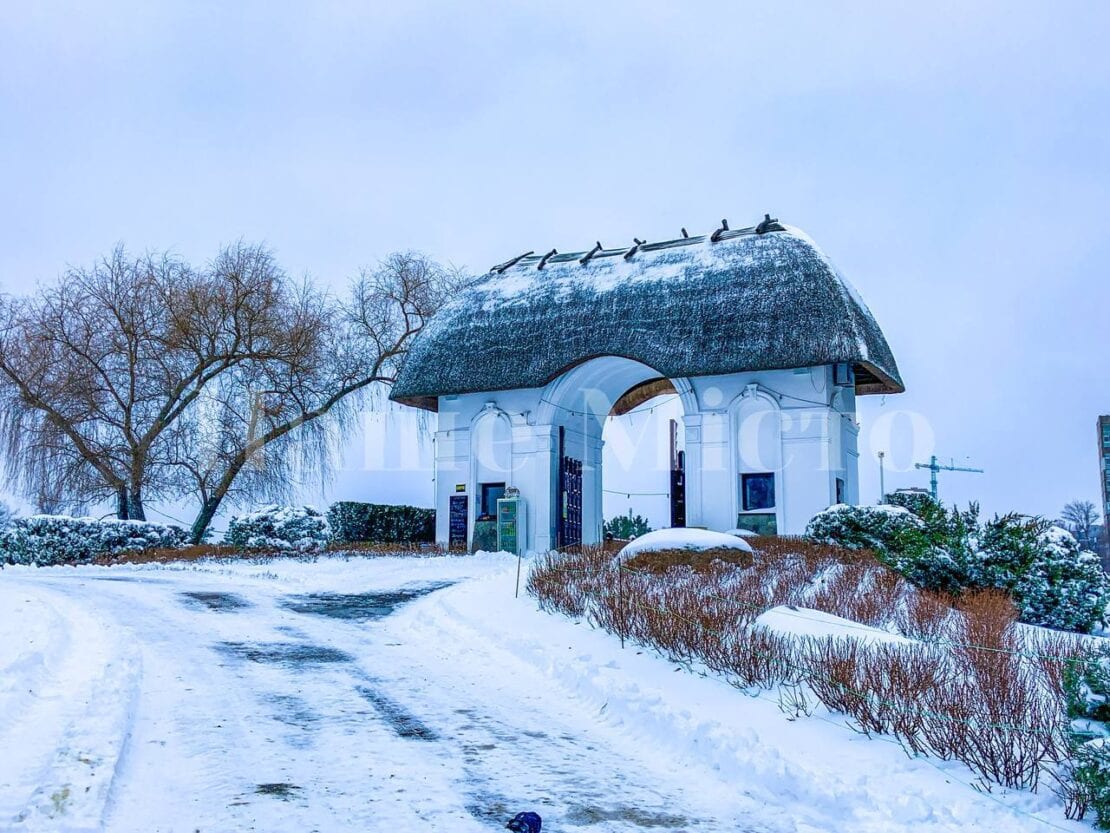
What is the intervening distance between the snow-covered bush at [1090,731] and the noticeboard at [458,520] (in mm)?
21134

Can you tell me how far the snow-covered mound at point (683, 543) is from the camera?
52.3ft

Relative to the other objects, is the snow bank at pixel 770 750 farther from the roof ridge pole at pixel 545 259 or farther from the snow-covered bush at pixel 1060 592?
the roof ridge pole at pixel 545 259

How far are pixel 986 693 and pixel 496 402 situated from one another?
20942mm

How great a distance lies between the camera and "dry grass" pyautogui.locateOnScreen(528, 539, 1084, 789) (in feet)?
20.4

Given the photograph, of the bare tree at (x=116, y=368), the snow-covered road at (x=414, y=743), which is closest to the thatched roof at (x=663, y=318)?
the bare tree at (x=116, y=368)

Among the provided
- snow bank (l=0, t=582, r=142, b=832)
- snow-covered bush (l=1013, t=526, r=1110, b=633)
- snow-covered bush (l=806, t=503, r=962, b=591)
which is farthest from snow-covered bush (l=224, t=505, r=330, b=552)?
snow-covered bush (l=1013, t=526, r=1110, b=633)

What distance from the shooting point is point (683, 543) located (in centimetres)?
1627

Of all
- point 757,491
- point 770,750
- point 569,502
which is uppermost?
point 757,491

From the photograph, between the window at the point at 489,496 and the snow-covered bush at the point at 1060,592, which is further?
the window at the point at 489,496

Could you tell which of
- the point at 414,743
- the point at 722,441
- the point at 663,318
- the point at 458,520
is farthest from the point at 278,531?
the point at 414,743

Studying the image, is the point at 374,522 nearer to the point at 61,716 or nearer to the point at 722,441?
the point at 722,441

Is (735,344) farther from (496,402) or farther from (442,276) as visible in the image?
(442,276)

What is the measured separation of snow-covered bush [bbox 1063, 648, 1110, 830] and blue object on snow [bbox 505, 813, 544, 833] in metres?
3.05

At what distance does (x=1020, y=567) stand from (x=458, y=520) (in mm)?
16672
